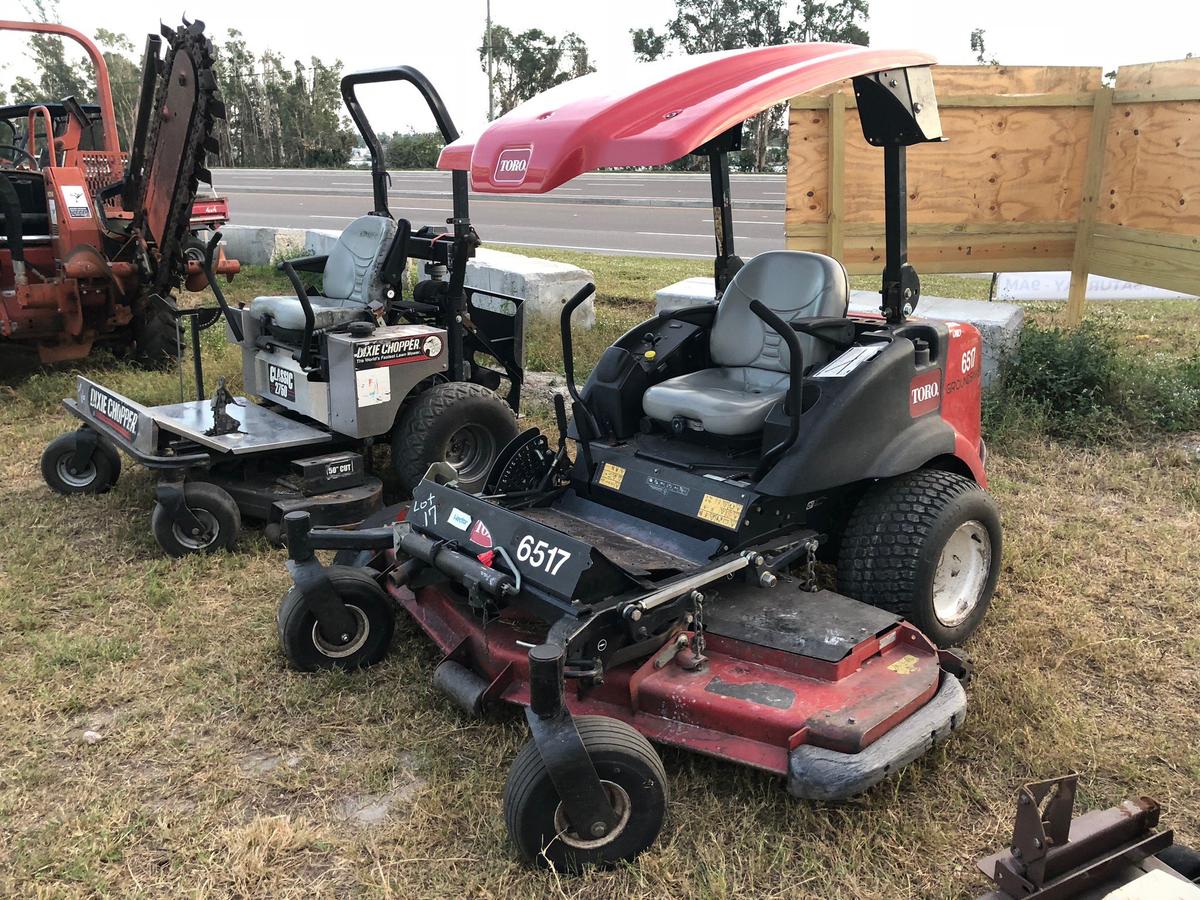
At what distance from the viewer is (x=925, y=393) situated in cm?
350

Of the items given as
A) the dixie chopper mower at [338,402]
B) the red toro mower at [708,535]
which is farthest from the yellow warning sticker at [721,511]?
the dixie chopper mower at [338,402]

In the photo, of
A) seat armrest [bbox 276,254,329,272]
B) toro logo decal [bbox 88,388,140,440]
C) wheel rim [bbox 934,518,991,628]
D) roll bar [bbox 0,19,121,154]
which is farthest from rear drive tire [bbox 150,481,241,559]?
roll bar [bbox 0,19,121,154]

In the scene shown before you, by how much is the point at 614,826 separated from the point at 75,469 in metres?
3.67

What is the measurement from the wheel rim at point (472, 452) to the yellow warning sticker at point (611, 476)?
1.49 m

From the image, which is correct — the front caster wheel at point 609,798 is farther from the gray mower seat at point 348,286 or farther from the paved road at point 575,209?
the paved road at point 575,209

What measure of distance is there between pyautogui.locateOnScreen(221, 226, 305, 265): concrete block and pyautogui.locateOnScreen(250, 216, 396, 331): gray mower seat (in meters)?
6.21

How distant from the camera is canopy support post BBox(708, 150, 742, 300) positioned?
13.1ft

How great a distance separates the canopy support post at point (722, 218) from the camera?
401cm

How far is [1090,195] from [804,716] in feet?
16.9

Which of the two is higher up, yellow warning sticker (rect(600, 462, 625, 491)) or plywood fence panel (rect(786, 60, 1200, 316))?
plywood fence panel (rect(786, 60, 1200, 316))

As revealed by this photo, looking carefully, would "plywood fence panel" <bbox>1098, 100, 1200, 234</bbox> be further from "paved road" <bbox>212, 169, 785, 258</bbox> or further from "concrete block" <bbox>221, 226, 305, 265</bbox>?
"concrete block" <bbox>221, 226, 305, 265</bbox>

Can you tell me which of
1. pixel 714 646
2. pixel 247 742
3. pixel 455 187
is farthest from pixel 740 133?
pixel 247 742

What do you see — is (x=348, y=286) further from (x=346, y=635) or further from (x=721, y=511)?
(x=721, y=511)

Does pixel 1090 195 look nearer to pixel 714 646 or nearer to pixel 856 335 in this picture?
pixel 856 335
